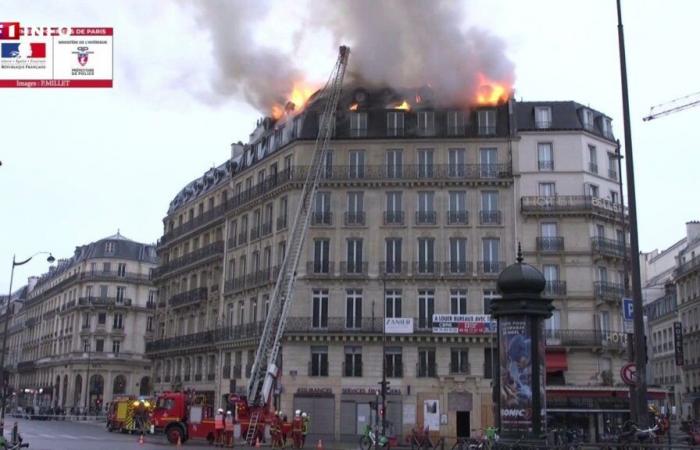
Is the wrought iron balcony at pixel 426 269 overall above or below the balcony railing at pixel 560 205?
A: below

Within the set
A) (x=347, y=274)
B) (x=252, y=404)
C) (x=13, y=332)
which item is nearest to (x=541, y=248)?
(x=347, y=274)

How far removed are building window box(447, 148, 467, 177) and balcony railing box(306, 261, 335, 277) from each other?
9.21 meters

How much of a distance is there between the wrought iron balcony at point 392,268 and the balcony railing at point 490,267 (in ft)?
14.5

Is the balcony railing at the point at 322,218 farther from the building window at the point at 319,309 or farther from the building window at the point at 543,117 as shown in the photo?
the building window at the point at 543,117

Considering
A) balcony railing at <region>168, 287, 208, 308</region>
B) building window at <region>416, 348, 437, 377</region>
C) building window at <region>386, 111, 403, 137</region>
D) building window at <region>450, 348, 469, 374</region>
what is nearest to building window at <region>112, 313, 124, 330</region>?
balcony railing at <region>168, 287, 208, 308</region>

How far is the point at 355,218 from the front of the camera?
158 ft

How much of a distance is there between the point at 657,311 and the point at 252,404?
62370 millimetres

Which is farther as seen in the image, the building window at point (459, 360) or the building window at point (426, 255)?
the building window at point (426, 255)

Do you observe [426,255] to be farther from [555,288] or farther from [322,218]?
[555,288]

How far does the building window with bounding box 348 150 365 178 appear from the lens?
48781mm

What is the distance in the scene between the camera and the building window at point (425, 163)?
48.2 metres

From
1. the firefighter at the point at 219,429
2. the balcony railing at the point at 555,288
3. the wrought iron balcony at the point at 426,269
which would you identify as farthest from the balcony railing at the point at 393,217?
the firefighter at the point at 219,429

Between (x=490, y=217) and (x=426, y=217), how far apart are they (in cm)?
383

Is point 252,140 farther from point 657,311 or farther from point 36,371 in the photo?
point 36,371
